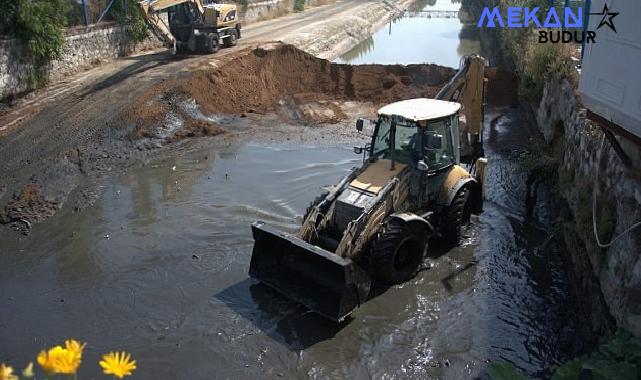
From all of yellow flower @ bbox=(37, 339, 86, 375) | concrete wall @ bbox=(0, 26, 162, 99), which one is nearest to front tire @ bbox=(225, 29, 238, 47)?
concrete wall @ bbox=(0, 26, 162, 99)

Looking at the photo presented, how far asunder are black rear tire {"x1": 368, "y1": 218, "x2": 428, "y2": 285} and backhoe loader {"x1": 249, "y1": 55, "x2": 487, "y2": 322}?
0.02 metres

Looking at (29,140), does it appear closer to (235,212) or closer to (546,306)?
(235,212)

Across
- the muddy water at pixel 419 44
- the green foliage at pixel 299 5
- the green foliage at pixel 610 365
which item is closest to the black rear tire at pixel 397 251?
the green foliage at pixel 610 365

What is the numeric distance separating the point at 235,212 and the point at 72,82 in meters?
10.4

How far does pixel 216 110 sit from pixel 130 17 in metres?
7.51

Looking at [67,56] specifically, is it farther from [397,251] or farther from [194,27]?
[397,251]

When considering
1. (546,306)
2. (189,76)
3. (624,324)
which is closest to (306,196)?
(546,306)

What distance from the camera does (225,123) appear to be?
17.9 metres

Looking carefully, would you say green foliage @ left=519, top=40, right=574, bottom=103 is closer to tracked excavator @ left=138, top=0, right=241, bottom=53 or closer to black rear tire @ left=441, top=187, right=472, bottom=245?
black rear tire @ left=441, top=187, right=472, bottom=245

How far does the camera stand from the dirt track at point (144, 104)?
1298cm

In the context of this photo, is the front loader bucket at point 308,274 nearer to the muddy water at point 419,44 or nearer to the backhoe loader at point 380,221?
the backhoe loader at point 380,221

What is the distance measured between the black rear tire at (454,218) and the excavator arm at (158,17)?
14.7 metres

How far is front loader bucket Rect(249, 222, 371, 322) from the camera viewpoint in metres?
7.65

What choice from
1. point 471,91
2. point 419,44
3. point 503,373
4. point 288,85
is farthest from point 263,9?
point 503,373
